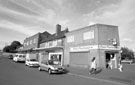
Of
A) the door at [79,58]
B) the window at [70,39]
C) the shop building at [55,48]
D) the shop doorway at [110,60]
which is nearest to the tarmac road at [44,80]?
the door at [79,58]

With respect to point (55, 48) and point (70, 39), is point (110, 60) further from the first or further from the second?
point (55, 48)

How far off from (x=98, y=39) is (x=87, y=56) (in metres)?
3.77

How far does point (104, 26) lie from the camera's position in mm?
19281

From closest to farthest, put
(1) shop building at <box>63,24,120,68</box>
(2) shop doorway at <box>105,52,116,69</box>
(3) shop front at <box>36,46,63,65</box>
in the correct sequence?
(1) shop building at <box>63,24,120,68</box> < (2) shop doorway at <box>105,52,116,69</box> < (3) shop front at <box>36,46,63,65</box>

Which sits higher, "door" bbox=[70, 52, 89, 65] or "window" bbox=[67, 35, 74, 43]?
"window" bbox=[67, 35, 74, 43]

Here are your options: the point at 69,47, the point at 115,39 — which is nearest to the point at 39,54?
the point at 69,47

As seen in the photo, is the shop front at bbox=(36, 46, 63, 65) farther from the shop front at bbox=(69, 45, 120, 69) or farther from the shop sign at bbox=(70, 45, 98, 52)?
the shop front at bbox=(69, 45, 120, 69)

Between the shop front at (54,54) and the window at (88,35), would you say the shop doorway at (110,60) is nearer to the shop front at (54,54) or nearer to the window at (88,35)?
the window at (88,35)

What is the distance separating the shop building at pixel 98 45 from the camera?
18.4 meters

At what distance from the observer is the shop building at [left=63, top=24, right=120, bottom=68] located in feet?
60.2

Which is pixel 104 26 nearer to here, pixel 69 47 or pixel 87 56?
pixel 87 56

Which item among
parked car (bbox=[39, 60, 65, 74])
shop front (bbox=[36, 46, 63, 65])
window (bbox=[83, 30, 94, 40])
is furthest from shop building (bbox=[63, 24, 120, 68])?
parked car (bbox=[39, 60, 65, 74])

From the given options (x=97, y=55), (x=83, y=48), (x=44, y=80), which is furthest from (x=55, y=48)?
(x=44, y=80)

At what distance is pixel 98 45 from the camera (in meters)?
18.3
